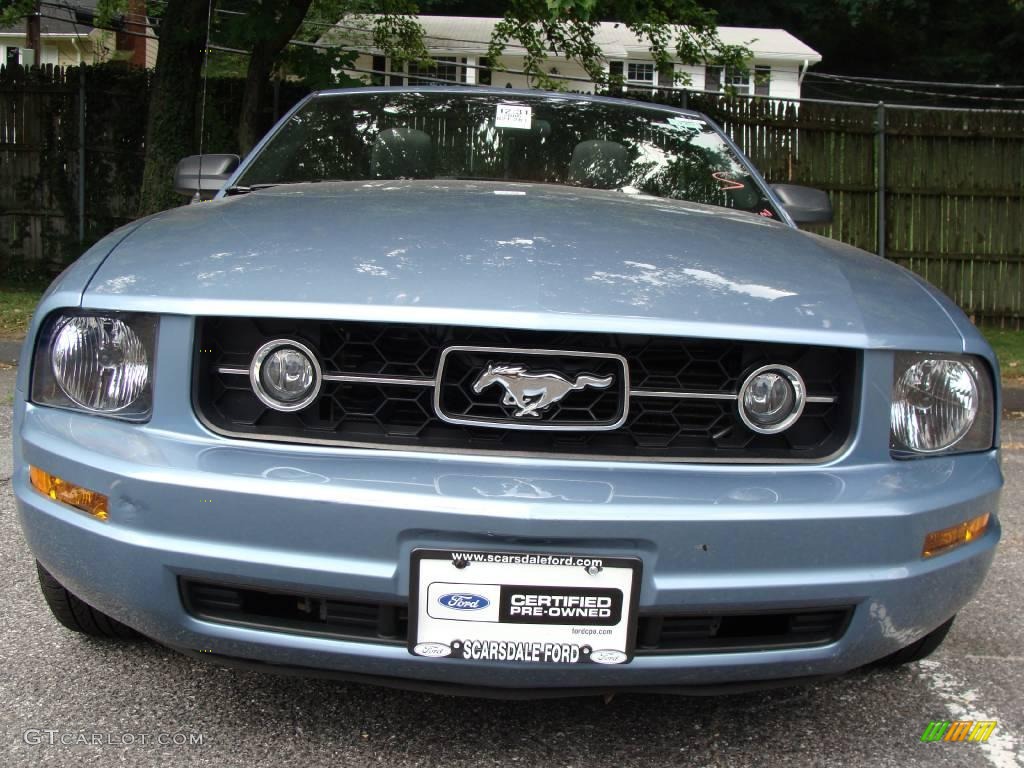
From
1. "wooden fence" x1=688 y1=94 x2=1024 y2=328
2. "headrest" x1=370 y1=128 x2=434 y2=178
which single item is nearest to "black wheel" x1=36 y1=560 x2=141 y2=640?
"headrest" x1=370 y1=128 x2=434 y2=178

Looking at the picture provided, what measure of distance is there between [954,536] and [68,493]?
67.1 inches

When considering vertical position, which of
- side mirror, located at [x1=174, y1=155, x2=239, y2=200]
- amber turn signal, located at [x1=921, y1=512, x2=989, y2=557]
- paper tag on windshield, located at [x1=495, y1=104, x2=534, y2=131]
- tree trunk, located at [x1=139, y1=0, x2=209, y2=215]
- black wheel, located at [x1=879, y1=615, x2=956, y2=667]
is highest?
tree trunk, located at [x1=139, y1=0, x2=209, y2=215]

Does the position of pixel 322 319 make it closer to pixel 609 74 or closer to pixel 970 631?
pixel 970 631

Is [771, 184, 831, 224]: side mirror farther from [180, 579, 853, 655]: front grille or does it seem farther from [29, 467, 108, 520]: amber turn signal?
[29, 467, 108, 520]: amber turn signal

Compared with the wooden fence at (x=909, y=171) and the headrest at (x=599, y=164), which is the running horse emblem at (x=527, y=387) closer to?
the headrest at (x=599, y=164)

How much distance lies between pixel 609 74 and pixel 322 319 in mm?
8303

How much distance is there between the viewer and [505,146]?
3.43 m

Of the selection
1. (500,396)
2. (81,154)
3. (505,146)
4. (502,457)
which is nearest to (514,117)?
(505,146)

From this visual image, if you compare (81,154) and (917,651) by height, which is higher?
(81,154)

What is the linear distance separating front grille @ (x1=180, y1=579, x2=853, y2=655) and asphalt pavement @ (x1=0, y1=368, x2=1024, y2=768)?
Result: 0.33 m

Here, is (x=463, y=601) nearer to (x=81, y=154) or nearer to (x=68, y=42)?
(x=81, y=154)

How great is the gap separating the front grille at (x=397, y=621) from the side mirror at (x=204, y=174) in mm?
1825

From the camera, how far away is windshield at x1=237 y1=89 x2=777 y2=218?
3314 mm

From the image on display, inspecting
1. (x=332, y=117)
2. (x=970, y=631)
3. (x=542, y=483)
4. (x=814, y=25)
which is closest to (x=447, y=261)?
(x=542, y=483)
